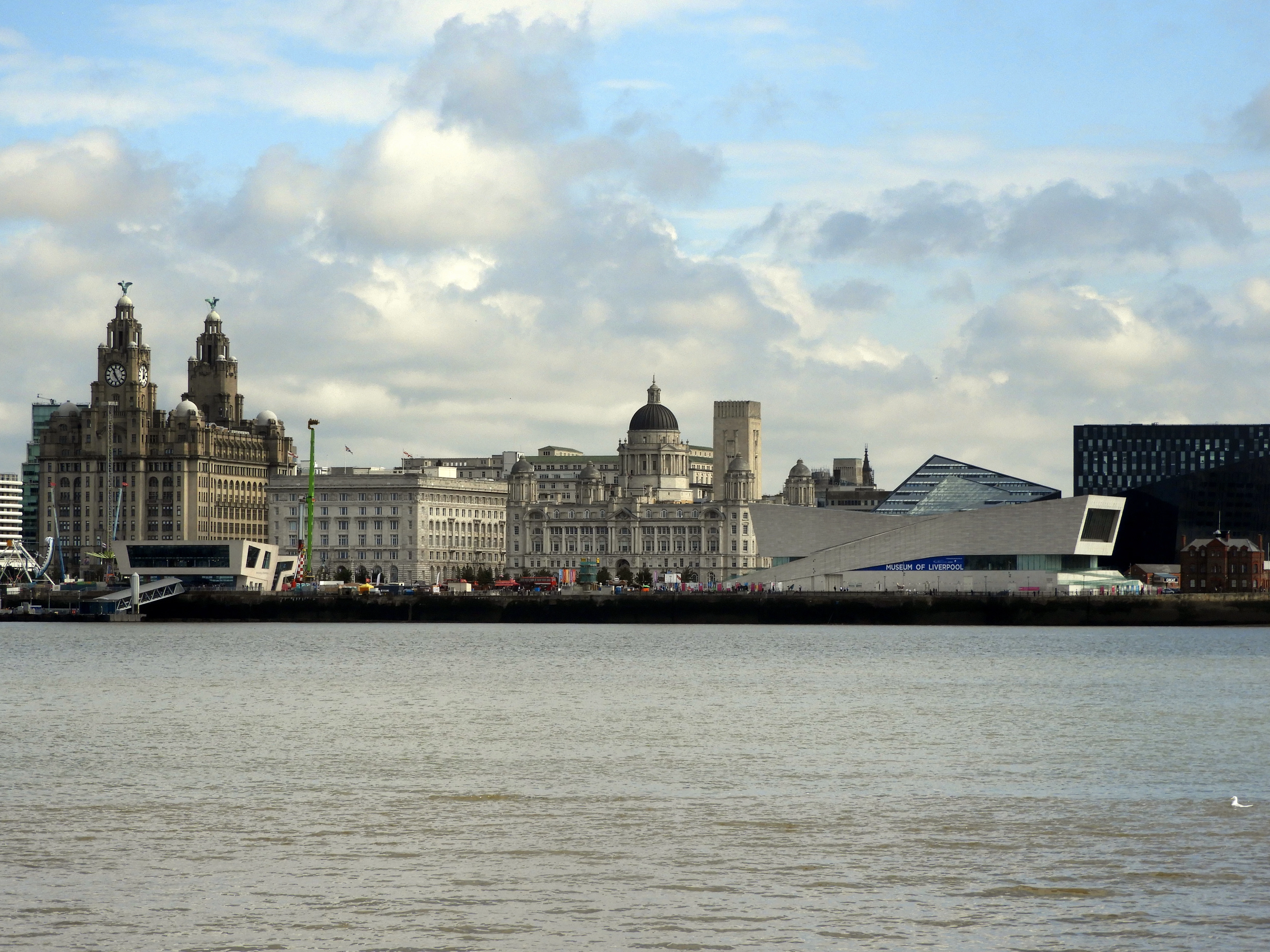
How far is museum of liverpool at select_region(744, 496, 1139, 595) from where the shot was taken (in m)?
137

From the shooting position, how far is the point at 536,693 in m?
58.5

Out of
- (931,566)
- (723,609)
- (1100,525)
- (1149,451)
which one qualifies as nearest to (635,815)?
(723,609)

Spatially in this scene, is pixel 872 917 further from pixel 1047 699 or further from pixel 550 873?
pixel 1047 699

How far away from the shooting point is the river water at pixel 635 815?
21797 mm

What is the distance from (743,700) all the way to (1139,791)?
22.9m

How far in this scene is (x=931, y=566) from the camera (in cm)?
14025

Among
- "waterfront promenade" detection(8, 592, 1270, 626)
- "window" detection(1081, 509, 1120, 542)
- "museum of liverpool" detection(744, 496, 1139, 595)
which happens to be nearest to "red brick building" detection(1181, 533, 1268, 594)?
"museum of liverpool" detection(744, 496, 1139, 595)

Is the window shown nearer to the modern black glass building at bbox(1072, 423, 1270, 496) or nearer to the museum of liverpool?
the museum of liverpool

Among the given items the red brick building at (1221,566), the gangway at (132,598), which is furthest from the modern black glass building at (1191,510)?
the gangway at (132,598)

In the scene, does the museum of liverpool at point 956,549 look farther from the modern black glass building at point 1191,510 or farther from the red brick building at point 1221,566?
the modern black glass building at point 1191,510

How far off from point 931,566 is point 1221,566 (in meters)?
24.2

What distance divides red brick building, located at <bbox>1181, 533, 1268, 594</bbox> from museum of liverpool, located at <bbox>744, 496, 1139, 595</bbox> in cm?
620

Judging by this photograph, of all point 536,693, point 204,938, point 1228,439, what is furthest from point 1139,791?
point 1228,439

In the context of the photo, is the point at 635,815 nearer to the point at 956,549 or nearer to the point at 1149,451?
the point at 956,549
